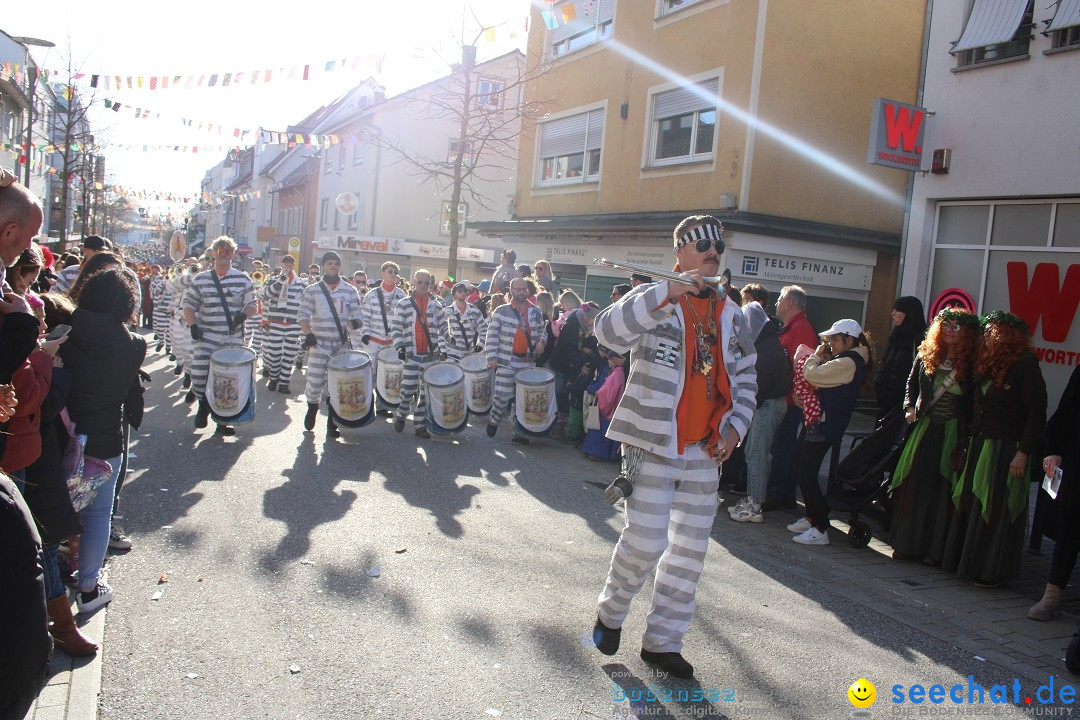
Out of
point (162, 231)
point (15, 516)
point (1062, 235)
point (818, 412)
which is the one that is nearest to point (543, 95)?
point (1062, 235)

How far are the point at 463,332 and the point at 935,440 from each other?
6568mm

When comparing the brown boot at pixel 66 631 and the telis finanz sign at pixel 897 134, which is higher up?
the telis finanz sign at pixel 897 134

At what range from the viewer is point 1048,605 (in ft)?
17.9

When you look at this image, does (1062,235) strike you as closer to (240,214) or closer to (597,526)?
(597,526)

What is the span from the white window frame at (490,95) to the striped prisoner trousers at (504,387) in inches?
333

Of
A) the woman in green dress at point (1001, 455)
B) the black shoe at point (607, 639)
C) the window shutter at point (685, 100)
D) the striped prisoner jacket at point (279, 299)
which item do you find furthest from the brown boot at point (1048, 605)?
the window shutter at point (685, 100)

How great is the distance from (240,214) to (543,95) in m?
59.3

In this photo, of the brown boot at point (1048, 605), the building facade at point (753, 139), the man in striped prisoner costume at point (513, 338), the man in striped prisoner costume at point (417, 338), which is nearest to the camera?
the brown boot at point (1048, 605)

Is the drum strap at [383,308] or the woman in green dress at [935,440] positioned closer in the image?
the woman in green dress at [935,440]

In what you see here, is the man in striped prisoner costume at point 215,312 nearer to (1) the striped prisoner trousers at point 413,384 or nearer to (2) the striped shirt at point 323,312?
(2) the striped shirt at point 323,312

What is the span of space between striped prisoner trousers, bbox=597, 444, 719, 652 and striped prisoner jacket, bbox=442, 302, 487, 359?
7.46 m

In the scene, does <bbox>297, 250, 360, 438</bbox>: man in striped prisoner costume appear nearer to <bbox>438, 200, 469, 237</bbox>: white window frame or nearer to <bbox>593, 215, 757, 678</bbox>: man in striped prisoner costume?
<bbox>593, 215, 757, 678</bbox>: man in striped prisoner costume

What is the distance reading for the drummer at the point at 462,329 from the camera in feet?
37.9

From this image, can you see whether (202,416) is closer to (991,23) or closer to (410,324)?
(410,324)
